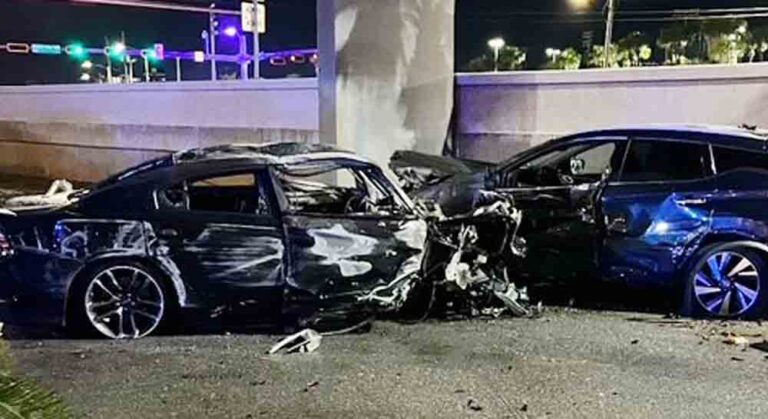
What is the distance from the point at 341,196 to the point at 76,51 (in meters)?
36.6

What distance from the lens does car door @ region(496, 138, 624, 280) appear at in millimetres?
7617

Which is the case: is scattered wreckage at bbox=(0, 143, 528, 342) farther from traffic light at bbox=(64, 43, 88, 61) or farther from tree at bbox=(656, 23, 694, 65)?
traffic light at bbox=(64, 43, 88, 61)

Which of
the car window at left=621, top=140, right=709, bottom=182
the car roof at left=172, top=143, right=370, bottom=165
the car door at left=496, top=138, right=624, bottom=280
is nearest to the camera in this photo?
the car roof at left=172, top=143, right=370, bottom=165

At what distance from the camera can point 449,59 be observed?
12938mm

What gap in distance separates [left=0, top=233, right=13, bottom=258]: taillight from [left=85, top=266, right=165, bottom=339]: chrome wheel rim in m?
0.65

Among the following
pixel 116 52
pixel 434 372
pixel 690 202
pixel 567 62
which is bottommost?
pixel 434 372

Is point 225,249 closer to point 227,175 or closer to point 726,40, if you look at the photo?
point 227,175

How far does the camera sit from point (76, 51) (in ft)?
133

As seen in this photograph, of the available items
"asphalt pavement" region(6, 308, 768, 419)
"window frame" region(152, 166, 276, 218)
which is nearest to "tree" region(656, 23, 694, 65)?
"asphalt pavement" region(6, 308, 768, 419)

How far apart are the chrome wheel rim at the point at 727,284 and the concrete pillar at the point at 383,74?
18.8ft

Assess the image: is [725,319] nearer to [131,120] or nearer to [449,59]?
[449,59]

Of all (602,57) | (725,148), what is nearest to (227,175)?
(725,148)

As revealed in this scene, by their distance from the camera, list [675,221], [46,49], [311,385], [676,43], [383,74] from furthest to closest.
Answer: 1. [46,49]
2. [676,43]
3. [383,74]
4. [675,221]
5. [311,385]

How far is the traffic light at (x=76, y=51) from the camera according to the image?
133ft
